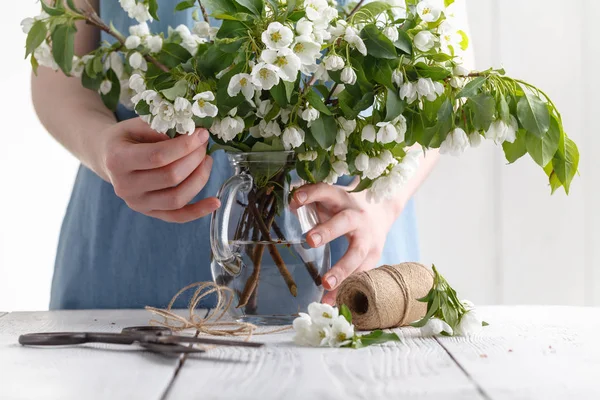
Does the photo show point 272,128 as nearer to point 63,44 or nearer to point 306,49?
point 306,49

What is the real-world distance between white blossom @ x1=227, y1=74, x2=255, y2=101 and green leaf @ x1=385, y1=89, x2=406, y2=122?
0.35ft

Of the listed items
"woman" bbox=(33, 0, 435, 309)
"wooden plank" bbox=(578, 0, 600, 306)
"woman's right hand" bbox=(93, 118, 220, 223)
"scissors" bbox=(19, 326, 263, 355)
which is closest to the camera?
"scissors" bbox=(19, 326, 263, 355)

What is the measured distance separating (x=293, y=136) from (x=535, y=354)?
256mm

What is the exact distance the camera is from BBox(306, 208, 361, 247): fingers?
65 cm

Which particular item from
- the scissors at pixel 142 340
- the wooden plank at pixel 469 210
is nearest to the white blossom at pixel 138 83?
the scissors at pixel 142 340

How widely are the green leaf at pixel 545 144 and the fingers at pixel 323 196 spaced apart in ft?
0.64

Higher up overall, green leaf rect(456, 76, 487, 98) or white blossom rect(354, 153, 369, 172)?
green leaf rect(456, 76, 487, 98)

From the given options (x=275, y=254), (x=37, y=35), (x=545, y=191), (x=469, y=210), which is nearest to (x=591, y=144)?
(x=545, y=191)

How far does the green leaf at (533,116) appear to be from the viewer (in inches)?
22.0

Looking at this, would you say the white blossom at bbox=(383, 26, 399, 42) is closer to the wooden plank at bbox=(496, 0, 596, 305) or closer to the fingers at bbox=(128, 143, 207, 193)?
the fingers at bbox=(128, 143, 207, 193)

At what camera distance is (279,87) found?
567 millimetres

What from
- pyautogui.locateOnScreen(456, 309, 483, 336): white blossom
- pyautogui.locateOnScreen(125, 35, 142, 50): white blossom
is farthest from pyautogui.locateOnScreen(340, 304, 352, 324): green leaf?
pyautogui.locateOnScreen(125, 35, 142, 50): white blossom

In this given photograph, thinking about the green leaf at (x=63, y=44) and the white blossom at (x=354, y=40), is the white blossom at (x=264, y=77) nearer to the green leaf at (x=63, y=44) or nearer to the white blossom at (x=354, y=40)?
the white blossom at (x=354, y=40)

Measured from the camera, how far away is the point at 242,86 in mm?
553
